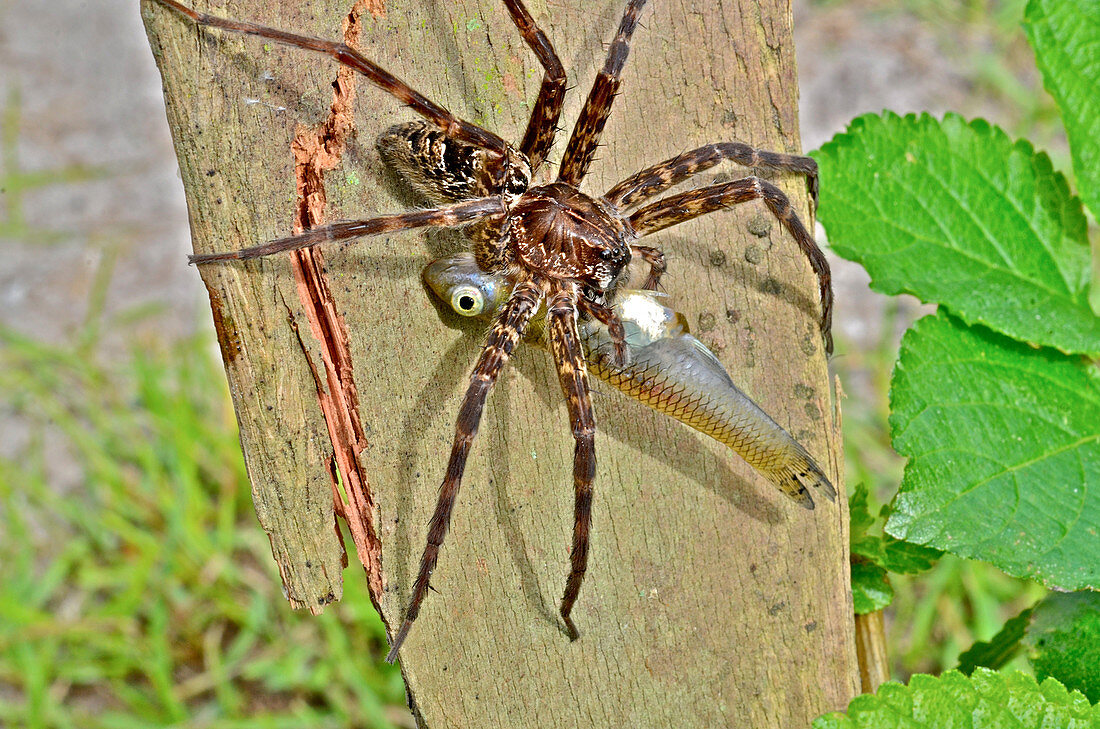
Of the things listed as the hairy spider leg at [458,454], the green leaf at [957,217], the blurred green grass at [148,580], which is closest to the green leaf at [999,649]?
the green leaf at [957,217]

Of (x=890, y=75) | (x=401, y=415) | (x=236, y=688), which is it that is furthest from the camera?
(x=890, y=75)

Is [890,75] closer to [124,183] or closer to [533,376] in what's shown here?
[533,376]

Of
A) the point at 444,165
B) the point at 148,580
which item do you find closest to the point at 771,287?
the point at 444,165

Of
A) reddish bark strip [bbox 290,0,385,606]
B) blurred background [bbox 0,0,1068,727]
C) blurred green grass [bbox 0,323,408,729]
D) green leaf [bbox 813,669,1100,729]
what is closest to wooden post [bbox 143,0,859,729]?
reddish bark strip [bbox 290,0,385,606]

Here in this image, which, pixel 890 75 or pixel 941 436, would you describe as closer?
pixel 941 436

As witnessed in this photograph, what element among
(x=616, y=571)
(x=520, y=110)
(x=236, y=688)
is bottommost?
(x=236, y=688)

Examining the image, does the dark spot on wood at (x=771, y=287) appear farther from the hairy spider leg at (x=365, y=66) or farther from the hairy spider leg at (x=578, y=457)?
the hairy spider leg at (x=365, y=66)

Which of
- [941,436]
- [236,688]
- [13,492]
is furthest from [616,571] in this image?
[13,492]

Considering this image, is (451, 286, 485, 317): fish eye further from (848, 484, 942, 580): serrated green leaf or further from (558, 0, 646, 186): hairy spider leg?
(848, 484, 942, 580): serrated green leaf
